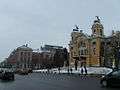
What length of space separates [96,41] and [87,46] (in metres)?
5.22

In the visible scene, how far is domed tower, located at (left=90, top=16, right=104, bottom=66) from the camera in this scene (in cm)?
9581

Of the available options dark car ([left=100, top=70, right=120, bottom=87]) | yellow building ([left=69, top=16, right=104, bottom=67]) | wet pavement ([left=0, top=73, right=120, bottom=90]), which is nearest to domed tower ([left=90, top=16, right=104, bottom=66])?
yellow building ([left=69, top=16, right=104, bottom=67])

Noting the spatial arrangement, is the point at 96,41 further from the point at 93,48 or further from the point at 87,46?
the point at 87,46

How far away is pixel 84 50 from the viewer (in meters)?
103

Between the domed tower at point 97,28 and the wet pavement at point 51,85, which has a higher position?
the domed tower at point 97,28

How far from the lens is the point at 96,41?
96.4m

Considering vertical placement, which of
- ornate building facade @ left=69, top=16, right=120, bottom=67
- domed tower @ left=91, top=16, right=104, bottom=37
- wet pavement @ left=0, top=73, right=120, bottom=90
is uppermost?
domed tower @ left=91, top=16, right=104, bottom=37

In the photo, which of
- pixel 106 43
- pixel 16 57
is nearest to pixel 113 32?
pixel 106 43

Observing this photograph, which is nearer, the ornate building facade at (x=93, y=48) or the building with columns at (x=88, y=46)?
the ornate building facade at (x=93, y=48)

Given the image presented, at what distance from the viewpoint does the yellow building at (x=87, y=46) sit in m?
96.2

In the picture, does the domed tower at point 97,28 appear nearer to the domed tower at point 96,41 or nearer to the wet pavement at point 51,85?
the domed tower at point 96,41

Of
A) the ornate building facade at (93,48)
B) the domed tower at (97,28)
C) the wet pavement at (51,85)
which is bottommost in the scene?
the wet pavement at (51,85)

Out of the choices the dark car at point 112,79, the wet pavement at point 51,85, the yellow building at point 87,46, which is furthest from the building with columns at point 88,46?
the dark car at point 112,79

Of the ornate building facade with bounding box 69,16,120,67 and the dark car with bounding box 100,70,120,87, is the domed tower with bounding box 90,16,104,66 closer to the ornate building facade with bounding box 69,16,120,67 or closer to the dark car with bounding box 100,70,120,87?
the ornate building facade with bounding box 69,16,120,67
